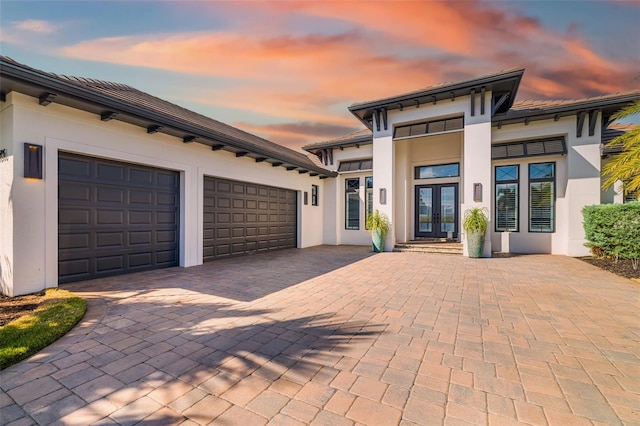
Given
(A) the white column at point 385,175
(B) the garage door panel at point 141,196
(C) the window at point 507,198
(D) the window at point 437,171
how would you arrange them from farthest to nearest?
(D) the window at point 437,171 < (A) the white column at point 385,175 < (C) the window at point 507,198 < (B) the garage door panel at point 141,196

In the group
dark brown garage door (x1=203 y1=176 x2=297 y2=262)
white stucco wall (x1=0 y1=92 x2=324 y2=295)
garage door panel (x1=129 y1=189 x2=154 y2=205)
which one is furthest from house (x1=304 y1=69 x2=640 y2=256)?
white stucco wall (x1=0 y1=92 x2=324 y2=295)

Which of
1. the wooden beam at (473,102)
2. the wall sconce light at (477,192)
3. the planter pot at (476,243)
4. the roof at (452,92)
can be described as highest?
the roof at (452,92)

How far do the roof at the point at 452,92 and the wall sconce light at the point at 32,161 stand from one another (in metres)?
8.91

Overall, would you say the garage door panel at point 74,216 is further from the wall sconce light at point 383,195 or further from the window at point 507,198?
the window at point 507,198

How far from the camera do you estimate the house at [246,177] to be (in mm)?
4629

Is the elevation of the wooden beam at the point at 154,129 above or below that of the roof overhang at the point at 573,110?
below

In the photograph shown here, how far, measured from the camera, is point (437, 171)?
39.2 feet

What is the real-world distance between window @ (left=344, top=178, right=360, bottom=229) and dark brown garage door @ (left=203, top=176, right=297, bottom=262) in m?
2.87

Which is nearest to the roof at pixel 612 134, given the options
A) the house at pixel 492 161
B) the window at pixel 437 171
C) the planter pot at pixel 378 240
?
the house at pixel 492 161

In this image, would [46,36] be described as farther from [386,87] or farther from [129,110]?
[386,87]

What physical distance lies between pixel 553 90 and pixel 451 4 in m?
6.07

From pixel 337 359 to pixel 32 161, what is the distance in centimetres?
587

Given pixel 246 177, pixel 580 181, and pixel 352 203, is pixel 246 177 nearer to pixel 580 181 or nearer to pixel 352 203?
pixel 352 203

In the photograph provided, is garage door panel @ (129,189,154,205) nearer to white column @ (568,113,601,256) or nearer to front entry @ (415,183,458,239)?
front entry @ (415,183,458,239)
